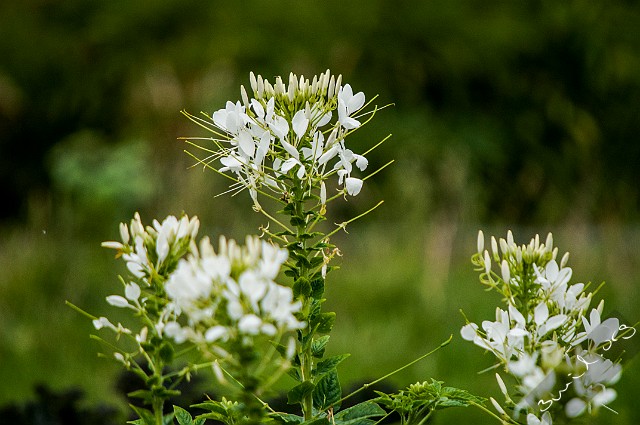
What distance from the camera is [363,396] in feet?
8.16

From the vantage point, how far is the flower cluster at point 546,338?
123cm

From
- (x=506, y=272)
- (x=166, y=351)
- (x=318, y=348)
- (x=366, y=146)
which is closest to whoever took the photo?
(x=166, y=351)

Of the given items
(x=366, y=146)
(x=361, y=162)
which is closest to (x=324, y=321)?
(x=361, y=162)

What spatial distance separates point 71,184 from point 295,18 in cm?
381

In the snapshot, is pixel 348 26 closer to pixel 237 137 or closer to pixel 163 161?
pixel 163 161

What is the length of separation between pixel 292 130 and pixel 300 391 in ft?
1.43

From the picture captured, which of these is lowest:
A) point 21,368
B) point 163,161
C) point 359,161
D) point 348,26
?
point 359,161

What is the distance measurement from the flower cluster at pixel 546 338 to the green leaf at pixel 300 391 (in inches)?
10.6

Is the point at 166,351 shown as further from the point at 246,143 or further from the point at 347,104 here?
the point at 347,104

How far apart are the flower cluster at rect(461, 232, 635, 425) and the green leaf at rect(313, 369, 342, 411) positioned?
27 centimetres

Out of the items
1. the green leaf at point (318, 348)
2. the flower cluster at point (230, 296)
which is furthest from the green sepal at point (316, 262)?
the flower cluster at point (230, 296)

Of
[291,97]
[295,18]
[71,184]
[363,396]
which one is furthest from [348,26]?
[291,97]

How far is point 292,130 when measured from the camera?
Result: 146 cm

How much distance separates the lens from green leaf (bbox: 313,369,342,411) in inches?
59.2
